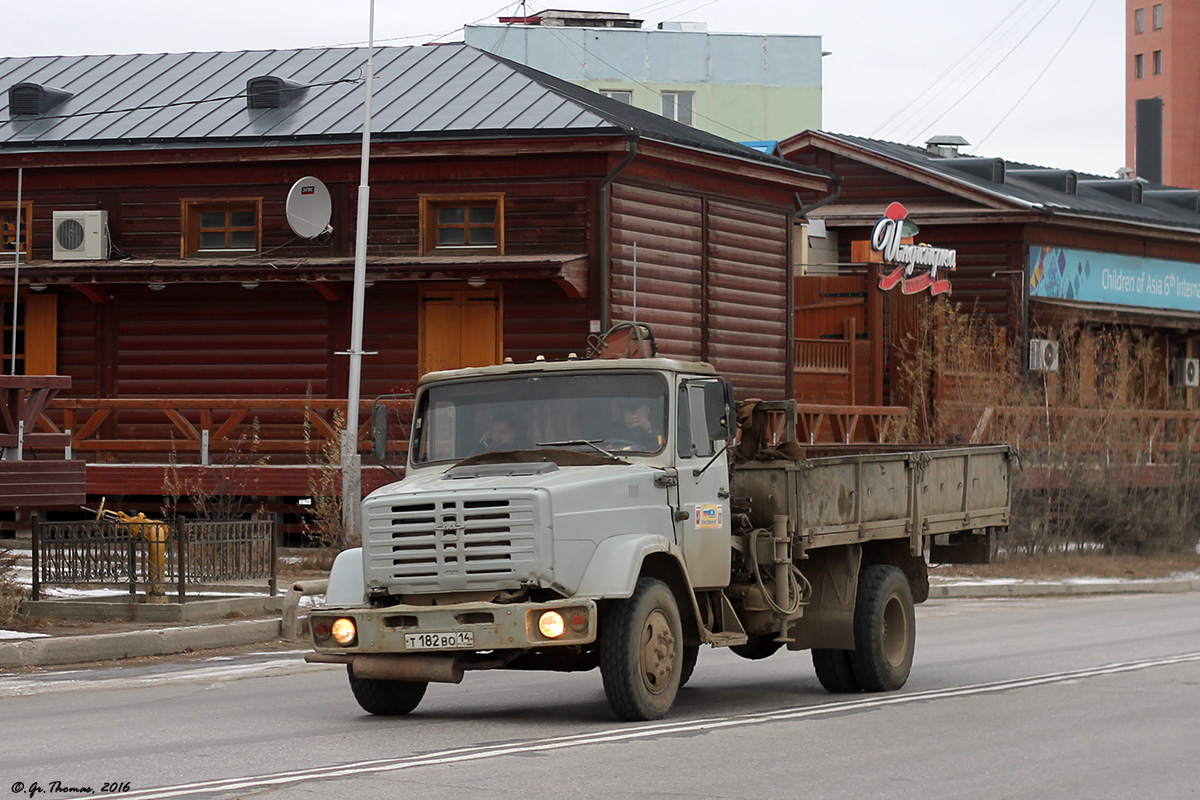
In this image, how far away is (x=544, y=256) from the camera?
26.3 meters

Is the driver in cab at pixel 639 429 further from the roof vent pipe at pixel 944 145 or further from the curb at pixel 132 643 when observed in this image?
the roof vent pipe at pixel 944 145

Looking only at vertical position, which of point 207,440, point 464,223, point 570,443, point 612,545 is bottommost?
point 612,545

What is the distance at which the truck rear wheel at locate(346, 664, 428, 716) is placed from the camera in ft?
36.8

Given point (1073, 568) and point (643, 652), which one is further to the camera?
point (1073, 568)

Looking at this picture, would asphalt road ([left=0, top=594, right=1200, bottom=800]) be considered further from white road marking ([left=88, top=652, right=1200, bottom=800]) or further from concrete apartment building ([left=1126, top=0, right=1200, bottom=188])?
concrete apartment building ([left=1126, top=0, right=1200, bottom=188])

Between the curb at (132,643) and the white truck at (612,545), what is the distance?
4638mm

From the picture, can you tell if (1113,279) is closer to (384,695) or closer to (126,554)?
(126,554)

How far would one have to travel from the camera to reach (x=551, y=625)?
1004cm

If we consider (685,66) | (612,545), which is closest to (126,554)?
(612,545)

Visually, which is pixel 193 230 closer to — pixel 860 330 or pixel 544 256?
pixel 544 256

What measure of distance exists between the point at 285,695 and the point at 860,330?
25.1m

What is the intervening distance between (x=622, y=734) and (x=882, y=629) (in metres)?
3.42

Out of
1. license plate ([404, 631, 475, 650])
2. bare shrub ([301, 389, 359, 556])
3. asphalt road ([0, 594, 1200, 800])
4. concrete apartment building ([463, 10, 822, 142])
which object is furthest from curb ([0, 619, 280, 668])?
concrete apartment building ([463, 10, 822, 142])

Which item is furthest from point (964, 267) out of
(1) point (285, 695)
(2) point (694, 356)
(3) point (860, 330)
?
(1) point (285, 695)
